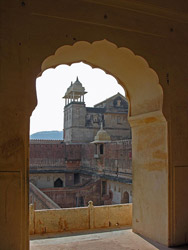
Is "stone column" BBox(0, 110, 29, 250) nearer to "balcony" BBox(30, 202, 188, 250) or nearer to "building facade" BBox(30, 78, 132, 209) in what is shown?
"balcony" BBox(30, 202, 188, 250)

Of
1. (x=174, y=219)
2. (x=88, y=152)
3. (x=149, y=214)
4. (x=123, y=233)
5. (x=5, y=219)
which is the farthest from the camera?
(x=88, y=152)

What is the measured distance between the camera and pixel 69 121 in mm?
34688

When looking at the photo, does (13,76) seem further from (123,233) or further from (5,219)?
(123,233)

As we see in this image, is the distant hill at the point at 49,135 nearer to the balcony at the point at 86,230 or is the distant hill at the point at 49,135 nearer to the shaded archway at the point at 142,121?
the balcony at the point at 86,230

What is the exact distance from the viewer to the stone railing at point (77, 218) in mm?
4234

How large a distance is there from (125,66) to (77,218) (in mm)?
2502

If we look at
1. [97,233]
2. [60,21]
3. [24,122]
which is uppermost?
[60,21]

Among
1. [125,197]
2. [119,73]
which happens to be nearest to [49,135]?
[125,197]

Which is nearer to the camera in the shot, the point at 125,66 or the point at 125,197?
the point at 125,66

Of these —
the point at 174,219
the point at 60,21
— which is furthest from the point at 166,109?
the point at 60,21

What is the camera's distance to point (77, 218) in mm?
4438

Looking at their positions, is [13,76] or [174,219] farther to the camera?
[174,219]

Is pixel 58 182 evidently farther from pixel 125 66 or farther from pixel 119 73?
pixel 125 66

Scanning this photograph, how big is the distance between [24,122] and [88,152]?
23.2m
